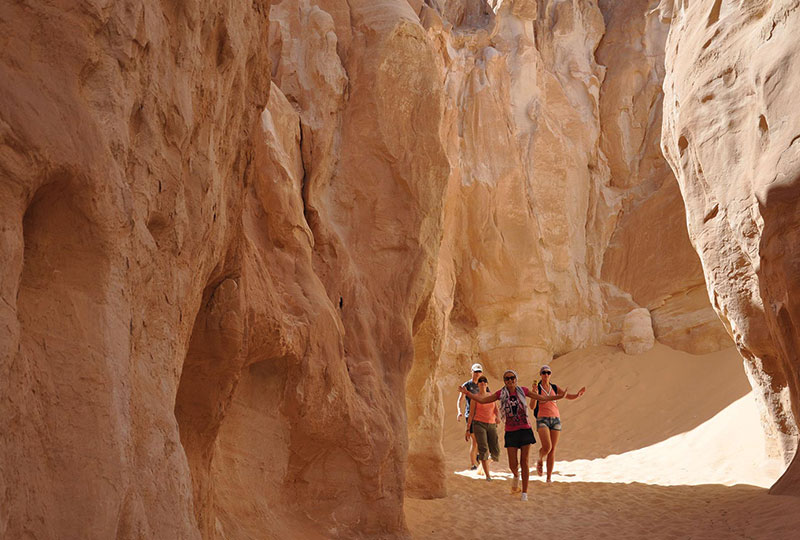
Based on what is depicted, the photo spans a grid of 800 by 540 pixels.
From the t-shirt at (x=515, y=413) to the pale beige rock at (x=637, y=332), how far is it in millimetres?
9225

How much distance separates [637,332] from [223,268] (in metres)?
13.4

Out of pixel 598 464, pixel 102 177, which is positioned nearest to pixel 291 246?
pixel 102 177

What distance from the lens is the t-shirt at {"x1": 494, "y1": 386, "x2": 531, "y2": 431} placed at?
8.05 m

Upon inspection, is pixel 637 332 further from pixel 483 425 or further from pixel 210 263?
pixel 210 263

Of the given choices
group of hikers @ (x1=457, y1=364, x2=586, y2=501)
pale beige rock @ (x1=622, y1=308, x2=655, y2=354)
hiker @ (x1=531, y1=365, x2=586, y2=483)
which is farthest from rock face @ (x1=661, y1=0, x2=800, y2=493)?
pale beige rock @ (x1=622, y1=308, x2=655, y2=354)

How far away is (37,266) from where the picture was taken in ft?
8.59

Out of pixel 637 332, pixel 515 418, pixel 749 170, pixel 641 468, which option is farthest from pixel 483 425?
pixel 637 332

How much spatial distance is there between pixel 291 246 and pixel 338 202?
68.0 inches

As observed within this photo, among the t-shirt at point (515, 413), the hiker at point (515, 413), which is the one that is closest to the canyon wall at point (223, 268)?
the hiker at point (515, 413)

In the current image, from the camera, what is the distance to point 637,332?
54.1 ft

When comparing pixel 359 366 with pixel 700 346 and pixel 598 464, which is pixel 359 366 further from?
pixel 700 346

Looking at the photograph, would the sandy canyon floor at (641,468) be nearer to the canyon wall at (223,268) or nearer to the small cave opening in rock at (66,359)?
the canyon wall at (223,268)

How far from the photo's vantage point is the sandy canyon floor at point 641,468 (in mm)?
7273

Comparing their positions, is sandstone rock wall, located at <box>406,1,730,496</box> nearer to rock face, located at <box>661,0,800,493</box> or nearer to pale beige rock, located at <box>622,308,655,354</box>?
pale beige rock, located at <box>622,308,655,354</box>
